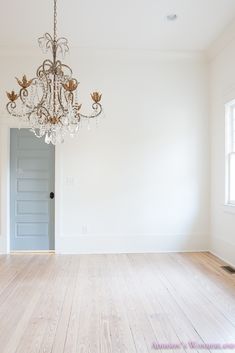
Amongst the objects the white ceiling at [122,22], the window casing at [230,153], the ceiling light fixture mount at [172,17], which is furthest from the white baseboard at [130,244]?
the ceiling light fixture mount at [172,17]

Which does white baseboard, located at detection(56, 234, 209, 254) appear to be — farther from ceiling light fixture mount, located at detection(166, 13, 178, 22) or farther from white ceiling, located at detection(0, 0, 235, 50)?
ceiling light fixture mount, located at detection(166, 13, 178, 22)

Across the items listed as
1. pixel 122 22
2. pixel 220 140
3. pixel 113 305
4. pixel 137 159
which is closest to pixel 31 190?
pixel 137 159

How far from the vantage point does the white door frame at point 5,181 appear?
16.1 feet

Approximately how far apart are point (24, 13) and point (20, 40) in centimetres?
82

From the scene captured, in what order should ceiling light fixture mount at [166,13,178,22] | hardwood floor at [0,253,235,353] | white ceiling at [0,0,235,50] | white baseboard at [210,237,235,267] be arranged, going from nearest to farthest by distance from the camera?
hardwood floor at [0,253,235,353], white ceiling at [0,0,235,50], ceiling light fixture mount at [166,13,178,22], white baseboard at [210,237,235,267]

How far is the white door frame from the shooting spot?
4910mm

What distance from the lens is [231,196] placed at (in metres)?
4.52

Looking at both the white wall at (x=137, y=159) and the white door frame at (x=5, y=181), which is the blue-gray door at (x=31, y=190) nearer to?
the white door frame at (x=5, y=181)

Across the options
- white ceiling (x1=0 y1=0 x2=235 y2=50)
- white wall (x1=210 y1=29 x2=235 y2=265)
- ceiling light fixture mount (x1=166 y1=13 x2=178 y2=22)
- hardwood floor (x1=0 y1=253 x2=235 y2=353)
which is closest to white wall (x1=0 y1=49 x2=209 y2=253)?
white wall (x1=210 y1=29 x2=235 y2=265)

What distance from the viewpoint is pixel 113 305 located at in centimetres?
294

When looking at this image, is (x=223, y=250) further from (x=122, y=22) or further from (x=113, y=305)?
(x=122, y=22)

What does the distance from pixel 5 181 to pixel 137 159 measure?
7.15 ft

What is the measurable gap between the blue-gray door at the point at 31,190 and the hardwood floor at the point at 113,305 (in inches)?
22.3

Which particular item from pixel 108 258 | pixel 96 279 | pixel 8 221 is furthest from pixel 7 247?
pixel 96 279
